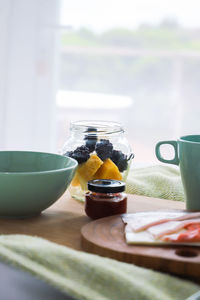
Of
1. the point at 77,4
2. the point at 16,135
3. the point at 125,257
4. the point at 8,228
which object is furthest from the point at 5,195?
the point at 77,4

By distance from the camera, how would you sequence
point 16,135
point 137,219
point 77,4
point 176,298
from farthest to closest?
point 77,4 → point 16,135 → point 137,219 → point 176,298

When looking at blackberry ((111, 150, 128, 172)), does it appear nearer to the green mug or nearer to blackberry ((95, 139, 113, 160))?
blackberry ((95, 139, 113, 160))

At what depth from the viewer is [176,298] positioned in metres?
0.77

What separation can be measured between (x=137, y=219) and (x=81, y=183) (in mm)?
258

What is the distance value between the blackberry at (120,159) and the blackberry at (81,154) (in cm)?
6

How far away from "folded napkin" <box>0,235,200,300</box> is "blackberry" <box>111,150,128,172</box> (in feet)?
1.27

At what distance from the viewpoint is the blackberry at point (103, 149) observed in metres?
1.21

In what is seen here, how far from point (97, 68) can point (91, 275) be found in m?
5.89

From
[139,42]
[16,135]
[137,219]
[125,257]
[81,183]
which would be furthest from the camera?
[139,42]

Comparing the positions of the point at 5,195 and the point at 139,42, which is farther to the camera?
the point at 139,42

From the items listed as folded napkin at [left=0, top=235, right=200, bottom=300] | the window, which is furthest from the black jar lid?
the window

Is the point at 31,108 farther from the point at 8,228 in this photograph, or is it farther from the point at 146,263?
the point at 146,263

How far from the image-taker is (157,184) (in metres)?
1.40

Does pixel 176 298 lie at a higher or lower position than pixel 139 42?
lower
